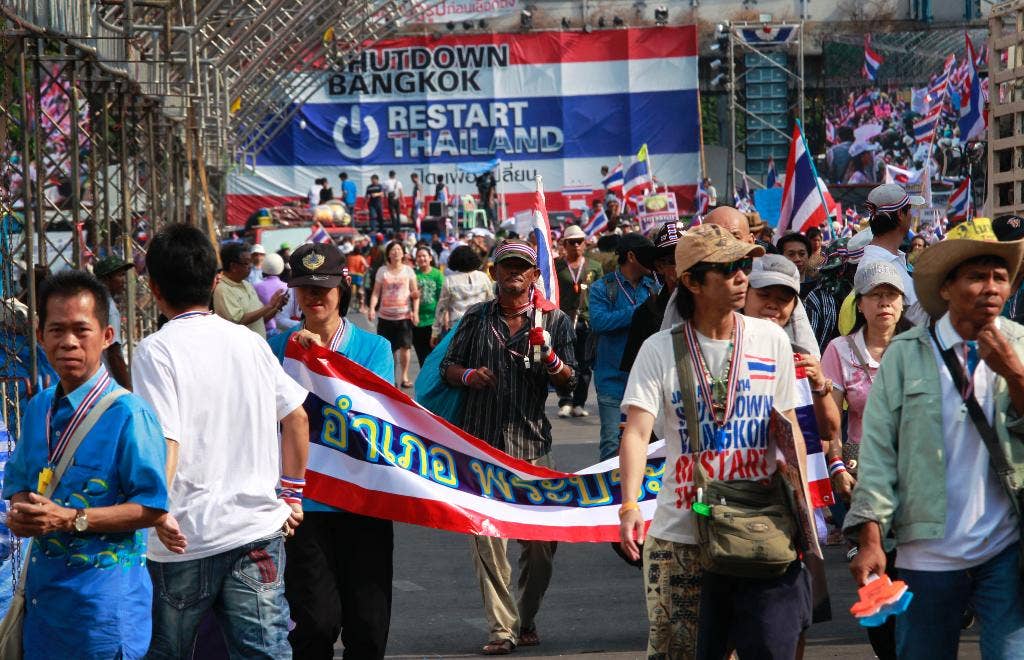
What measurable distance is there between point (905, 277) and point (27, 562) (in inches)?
196

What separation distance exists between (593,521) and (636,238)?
2.67 meters

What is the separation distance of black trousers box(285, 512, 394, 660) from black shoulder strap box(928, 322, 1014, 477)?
2579 millimetres

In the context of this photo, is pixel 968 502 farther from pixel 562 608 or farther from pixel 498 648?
pixel 562 608

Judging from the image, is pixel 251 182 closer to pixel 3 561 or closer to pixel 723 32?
pixel 723 32

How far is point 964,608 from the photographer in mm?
4301

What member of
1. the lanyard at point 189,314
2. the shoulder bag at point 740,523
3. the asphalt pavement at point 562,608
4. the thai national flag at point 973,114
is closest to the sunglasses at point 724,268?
the shoulder bag at point 740,523

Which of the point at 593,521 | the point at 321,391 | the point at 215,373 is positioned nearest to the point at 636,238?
the point at 593,521

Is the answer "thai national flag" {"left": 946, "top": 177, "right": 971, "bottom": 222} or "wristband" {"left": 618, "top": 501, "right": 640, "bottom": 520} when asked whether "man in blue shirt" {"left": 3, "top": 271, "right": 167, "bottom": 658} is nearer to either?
"wristband" {"left": 618, "top": 501, "right": 640, "bottom": 520}

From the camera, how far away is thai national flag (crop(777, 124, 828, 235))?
13738mm

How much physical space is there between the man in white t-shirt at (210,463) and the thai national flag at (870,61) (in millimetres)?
48962

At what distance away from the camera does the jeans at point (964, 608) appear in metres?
4.22

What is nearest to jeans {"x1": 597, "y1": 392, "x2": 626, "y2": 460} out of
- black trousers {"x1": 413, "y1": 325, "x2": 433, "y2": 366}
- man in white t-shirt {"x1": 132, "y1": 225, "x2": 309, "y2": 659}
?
man in white t-shirt {"x1": 132, "y1": 225, "x2": 309, "y2": 659}

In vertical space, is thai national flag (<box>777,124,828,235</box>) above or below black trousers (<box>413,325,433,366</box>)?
above

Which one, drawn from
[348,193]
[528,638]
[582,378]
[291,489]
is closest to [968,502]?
[291,489]
